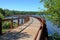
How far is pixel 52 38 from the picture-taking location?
2328 cm

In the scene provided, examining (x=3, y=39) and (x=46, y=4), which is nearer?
(x=3, y=39)

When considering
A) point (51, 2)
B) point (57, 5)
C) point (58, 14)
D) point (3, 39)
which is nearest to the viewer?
point (3, 39)

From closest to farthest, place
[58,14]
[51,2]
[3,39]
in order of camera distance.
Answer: [3,39]
[58,14]
[51,2]

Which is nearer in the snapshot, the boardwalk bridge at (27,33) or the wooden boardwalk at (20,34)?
the boardwalk bridge at (27,33)

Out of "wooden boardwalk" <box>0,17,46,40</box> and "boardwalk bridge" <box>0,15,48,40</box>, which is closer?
"boardwalk bridge" <box>0,15,48,40</box>

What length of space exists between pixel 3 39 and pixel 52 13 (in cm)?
1424

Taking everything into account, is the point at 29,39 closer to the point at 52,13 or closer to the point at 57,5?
the point at 57,5

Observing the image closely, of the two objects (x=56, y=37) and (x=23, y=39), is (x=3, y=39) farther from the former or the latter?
(x=56, y=37)

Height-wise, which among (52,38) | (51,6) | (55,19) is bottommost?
(52,38)

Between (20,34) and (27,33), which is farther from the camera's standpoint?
(27,33)

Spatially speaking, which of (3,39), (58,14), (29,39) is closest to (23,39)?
(29,39)

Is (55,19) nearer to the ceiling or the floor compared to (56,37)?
nearer to the ceiling

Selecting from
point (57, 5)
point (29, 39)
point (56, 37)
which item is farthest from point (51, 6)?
point (29, 39)

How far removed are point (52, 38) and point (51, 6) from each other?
189 inches
